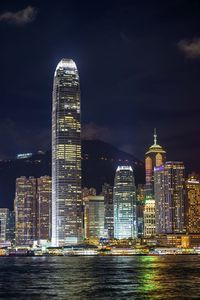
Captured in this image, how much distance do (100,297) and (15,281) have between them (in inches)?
1364

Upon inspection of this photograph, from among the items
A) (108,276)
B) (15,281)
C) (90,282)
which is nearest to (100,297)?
(90,282)

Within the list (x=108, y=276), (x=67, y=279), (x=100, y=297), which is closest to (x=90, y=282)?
(x=67, y=279)

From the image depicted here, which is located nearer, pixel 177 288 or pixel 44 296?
pixel 44 296

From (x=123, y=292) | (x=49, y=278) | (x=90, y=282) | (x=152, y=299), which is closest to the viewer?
(x=152, y=299)

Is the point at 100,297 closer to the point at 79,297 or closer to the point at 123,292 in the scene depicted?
the point at 79,297

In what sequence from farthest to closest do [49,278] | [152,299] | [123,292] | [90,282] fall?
[49,278], [90,282], [123,292], [152,299]

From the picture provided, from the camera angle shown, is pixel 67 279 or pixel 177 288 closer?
pixel 177 288

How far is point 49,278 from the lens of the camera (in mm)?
124375

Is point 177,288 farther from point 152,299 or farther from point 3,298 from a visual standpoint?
point 3,298

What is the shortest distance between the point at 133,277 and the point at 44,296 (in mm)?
38356

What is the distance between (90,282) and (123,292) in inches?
694

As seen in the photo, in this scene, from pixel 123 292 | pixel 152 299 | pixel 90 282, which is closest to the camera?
pixel 152 299

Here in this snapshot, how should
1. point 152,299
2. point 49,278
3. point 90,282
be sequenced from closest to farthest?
point 152,299 → point 90,282 → point 49,278

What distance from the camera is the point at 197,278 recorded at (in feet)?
394
